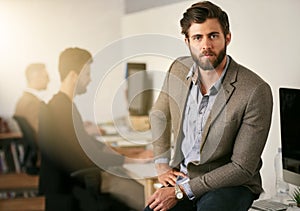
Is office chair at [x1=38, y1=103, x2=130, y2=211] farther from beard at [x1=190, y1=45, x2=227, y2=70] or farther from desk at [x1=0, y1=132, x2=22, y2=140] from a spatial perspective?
desk at [x1=0, y1=132, x2=22, y2=140]

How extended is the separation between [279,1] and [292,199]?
2.61 feet

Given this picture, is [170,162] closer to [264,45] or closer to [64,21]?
[264,45]

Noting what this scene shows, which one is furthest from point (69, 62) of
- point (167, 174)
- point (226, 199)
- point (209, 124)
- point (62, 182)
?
point (226, 199)

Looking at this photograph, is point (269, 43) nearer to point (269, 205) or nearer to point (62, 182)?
point (269, 205)

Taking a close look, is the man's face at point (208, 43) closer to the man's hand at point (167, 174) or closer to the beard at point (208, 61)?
the beard at point (208, 61)

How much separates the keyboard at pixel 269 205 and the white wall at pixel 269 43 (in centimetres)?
30

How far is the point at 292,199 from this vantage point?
2.10 m

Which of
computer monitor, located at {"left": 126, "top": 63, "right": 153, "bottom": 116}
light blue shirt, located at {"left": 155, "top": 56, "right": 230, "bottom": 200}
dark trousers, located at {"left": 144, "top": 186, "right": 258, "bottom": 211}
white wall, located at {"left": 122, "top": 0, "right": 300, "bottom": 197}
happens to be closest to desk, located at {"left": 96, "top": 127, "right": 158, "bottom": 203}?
computer monitor, located at {"left": 126, "top": 63, "right": 153, "bottom": 116}

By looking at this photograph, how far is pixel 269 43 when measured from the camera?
2.26m

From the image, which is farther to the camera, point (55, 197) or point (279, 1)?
point (55, 197)

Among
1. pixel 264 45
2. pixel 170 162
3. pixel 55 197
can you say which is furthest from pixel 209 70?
pixel 55 197

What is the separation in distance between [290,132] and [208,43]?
47 centimetres

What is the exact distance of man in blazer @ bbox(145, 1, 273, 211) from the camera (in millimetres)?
1703

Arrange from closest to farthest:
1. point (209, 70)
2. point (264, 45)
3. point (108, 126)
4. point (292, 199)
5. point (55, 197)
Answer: point (209, 70) < point (292, 199) < point (264, 45) < point (55, 197) < point (108, 126)
